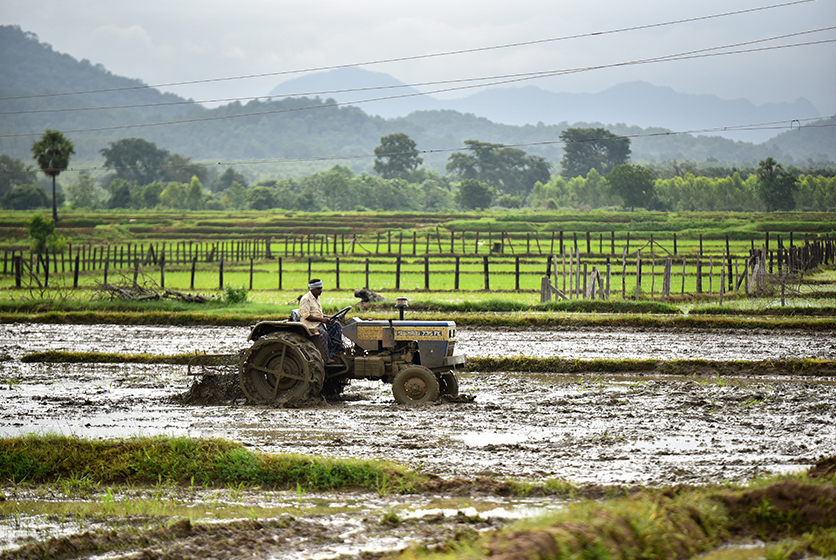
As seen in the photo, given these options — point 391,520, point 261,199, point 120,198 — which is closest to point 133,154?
point 120,198

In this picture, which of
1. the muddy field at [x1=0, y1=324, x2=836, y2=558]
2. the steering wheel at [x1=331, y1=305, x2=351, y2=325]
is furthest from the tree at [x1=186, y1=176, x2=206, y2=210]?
the steering wheel at [x1=331, y1=305, x2=351, y2=325]

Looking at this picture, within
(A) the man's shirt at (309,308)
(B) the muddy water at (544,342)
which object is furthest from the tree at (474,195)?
(A) the man's shirt at (309,308)

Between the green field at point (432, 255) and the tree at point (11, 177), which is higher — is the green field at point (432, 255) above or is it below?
below

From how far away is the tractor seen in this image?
1062 centimetres

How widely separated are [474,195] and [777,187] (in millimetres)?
57265

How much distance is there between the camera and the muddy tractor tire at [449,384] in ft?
36.4

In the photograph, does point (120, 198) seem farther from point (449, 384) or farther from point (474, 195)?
point (449, 384)

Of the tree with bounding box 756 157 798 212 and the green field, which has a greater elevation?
the tree with bounding box 756 157 798 212

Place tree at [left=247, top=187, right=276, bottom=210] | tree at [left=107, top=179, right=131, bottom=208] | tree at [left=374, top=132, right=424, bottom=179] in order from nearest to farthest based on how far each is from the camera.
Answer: tree at [left=247, top=187, right=276, bottom=210]
tree at [left=107, top=179, right=131, bottom=208]
tree at [left=374, top=132, right=424, bottom=179]

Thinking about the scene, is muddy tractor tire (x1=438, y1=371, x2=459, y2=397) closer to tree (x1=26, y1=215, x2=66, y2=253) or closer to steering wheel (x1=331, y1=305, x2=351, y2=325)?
steering wheel (x1=331, y1=305, x2=351, y2=325)

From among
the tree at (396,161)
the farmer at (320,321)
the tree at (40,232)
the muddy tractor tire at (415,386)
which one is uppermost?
the tree at (396,161)

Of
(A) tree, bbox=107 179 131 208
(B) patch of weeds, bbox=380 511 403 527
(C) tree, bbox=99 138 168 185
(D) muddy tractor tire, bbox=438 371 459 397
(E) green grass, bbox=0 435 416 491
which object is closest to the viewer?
(B) patch of weeds, bbox=380 511 403 527

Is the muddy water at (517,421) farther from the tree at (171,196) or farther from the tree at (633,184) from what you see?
the tree at (171,196)

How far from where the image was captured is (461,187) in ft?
420
